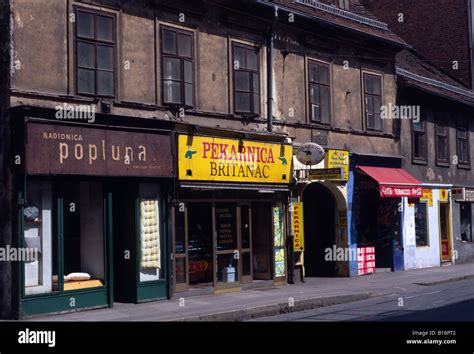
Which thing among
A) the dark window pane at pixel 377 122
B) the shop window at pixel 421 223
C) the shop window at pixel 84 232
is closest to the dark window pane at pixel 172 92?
the shop window at pixel 84 232

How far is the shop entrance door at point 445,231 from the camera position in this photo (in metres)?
28.2

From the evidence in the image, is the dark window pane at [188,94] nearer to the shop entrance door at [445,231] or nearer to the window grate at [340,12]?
the window grate at [340,12]

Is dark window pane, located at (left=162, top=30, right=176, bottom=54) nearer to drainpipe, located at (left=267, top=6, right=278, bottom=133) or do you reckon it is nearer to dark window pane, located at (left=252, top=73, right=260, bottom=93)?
dark window pane, located at (left=252, top=73, right=260, bottom=93)

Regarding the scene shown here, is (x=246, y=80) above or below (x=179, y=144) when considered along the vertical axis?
above

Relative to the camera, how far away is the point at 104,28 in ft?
54.4

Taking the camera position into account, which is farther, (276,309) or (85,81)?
(85,81)

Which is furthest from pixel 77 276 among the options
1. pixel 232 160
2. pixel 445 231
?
pixel 445 231

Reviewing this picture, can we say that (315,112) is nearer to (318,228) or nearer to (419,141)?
(318,228)

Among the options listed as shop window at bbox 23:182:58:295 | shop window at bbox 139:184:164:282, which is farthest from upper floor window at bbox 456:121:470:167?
shop window at bbox 23:182:58:295

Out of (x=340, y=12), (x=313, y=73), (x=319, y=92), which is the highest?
(x=340, y=12)

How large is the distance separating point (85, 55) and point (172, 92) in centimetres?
248

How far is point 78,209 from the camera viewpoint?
54.3ft

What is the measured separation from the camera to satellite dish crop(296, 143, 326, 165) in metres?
20.2
